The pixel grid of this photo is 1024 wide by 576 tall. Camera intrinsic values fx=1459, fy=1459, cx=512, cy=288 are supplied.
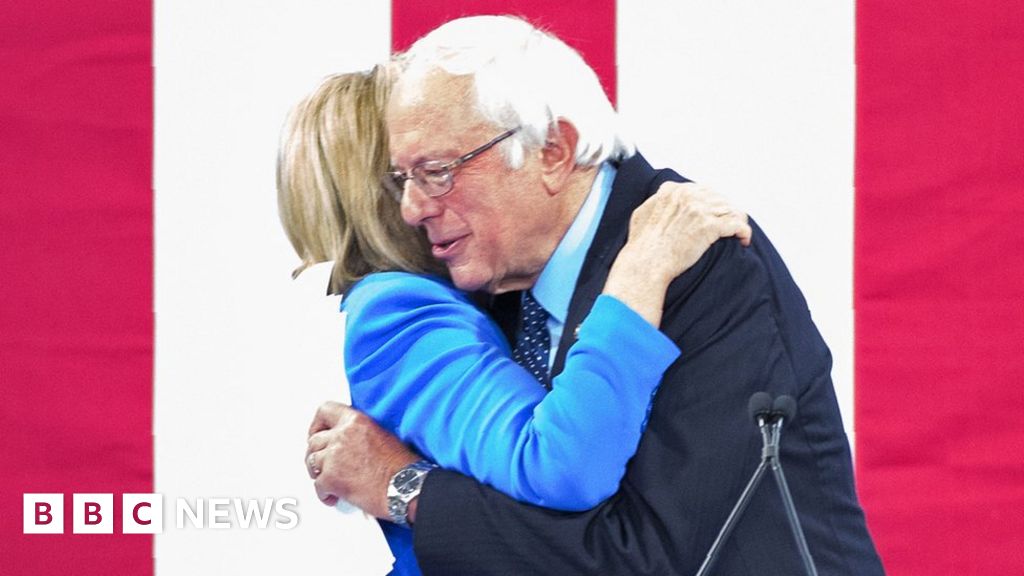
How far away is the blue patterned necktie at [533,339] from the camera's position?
153cm

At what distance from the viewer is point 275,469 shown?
1978 millimetres

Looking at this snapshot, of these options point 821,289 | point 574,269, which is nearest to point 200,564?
point 574,269

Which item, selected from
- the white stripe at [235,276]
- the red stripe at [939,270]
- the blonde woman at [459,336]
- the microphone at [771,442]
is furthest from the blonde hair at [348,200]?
the red stripe at [939,270]

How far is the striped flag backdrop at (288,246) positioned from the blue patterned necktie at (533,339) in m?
0.50

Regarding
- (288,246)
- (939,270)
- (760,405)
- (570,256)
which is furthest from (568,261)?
(939,270)

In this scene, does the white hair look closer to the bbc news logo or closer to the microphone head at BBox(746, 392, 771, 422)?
the microphone head at BBox(746, 392, 771, 422)

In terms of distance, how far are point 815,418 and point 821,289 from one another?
0.57 metres

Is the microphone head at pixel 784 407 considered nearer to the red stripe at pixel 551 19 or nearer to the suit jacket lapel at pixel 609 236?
the suit jacket lapel at pixel 609 236

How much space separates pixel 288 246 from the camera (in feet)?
6.49

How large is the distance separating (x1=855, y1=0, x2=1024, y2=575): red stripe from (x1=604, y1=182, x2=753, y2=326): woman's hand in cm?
61
